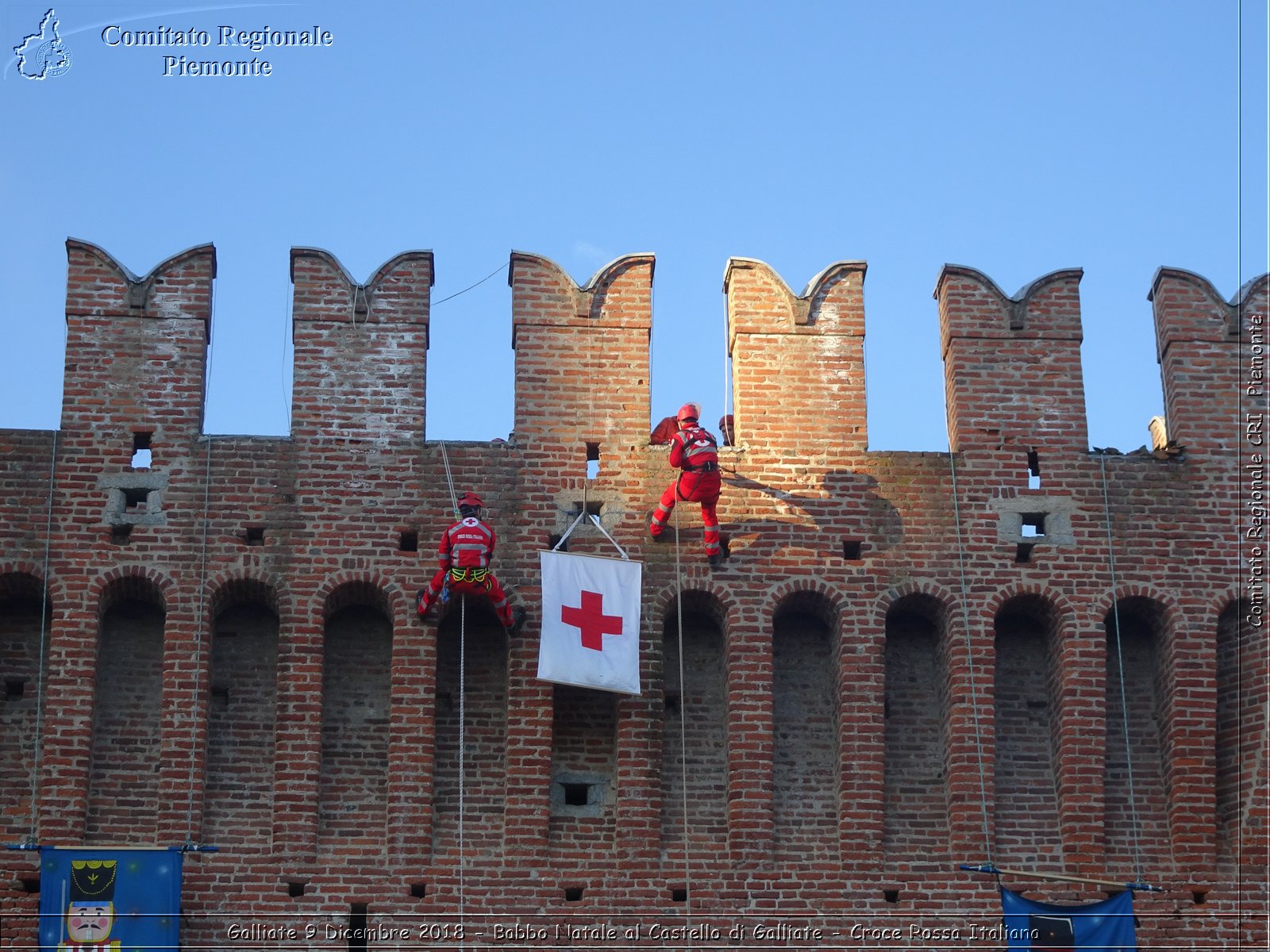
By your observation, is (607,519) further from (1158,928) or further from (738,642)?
(1158,928)

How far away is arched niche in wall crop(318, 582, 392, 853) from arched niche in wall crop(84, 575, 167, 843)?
5.33ft

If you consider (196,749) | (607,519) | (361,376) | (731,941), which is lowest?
(731,941)

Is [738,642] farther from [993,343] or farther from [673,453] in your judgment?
[993,343]

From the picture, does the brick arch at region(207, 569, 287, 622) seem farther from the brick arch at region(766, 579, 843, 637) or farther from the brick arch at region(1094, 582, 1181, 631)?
the brick arch at region(1094, 582, 1181, 631)

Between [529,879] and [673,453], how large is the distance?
4.38 meters

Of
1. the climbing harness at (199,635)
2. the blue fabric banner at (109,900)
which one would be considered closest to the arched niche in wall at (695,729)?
the climbing harness at (199,635)

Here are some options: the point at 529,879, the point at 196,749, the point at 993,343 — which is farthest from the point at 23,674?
the point at 993,343

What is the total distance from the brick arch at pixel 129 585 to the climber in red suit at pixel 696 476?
4864 mm

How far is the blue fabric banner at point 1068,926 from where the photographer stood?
891 inches

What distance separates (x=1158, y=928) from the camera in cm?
2308

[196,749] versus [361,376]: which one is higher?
[361,376]

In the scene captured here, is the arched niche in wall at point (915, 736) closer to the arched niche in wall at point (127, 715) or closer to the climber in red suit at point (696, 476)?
the climber in red suit at point (696, 476)

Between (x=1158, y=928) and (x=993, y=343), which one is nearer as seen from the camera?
(x=1158, y=928)

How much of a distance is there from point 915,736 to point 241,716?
6.64 metres
